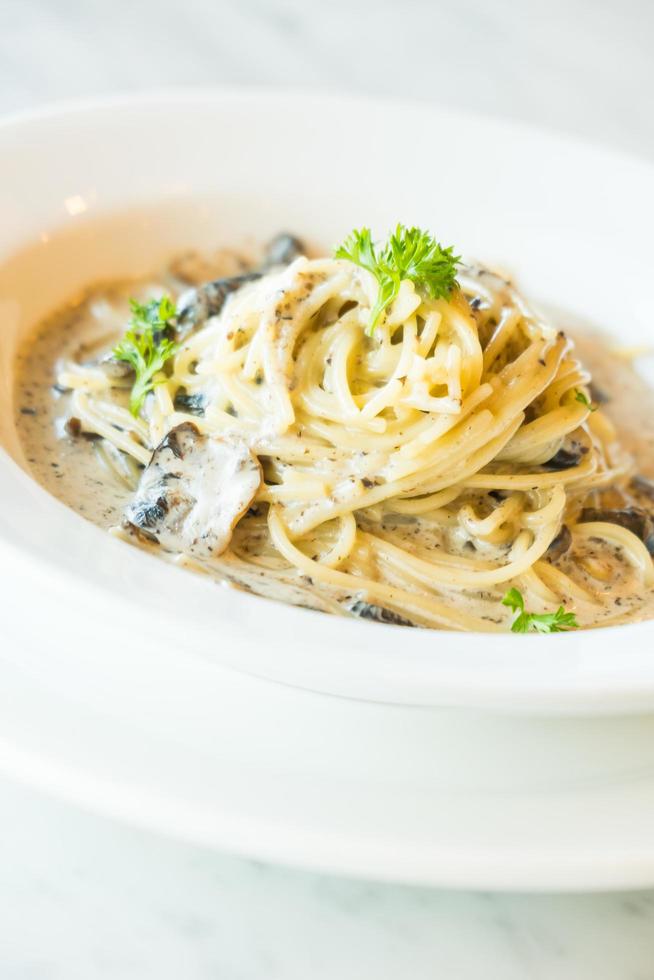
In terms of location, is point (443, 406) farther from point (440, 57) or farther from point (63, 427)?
point (440, 57)

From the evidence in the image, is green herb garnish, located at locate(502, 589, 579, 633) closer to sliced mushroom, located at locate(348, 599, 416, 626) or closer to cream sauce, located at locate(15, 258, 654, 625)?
cream sauce, located at locate(15, 258, 654, 625)

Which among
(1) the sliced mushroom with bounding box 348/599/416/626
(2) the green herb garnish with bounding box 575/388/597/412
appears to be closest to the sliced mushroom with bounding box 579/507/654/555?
(2) the green herb garnish with bounding box 575/388/597/412

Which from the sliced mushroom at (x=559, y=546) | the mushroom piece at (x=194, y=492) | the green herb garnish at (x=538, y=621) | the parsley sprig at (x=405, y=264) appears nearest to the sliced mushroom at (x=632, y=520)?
the sliced mushroom at (x=559, y=546)

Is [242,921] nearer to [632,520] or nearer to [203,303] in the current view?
[632,520]

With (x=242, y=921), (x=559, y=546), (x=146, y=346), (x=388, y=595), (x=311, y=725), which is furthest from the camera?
(x=146, y=346)

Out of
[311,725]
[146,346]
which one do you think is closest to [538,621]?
[311,725]

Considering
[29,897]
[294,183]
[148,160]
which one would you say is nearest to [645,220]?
[294,183]
